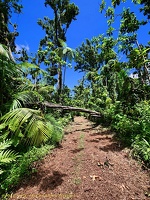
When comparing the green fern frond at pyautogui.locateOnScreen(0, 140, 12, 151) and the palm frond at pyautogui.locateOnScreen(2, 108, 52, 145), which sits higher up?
the palm frond at pyautogui.locateOnScreen(2, 108, 52, 145)

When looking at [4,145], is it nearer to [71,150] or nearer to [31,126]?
[31,126]

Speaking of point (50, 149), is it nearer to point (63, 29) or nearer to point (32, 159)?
point (32, 159)

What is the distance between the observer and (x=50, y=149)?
4.60m

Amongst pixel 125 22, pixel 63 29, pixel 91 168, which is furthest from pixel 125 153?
pixel 63 29

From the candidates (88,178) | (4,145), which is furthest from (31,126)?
(88,178)

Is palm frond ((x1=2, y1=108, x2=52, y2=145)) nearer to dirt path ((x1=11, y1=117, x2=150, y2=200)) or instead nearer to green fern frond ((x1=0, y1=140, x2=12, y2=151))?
green fern frond ((x1=0, y1=140, x2=12, y2=151))

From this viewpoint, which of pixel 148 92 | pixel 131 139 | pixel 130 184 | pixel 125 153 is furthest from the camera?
pixel 148 92

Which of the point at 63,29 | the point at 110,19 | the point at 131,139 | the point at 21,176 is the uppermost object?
the point at 63,29

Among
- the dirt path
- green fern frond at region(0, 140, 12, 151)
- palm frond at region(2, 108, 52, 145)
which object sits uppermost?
palm frond at region(2, 108, 52, 145)

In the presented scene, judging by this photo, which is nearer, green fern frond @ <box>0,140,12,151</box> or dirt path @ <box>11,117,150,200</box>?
dirt path @ <box>11,117,150,200</box>

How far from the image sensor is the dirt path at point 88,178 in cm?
273

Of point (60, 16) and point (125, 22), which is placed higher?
point (60, 16)

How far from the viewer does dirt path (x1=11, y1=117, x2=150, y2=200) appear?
8.96 feet

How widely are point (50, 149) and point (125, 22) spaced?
6466mm
